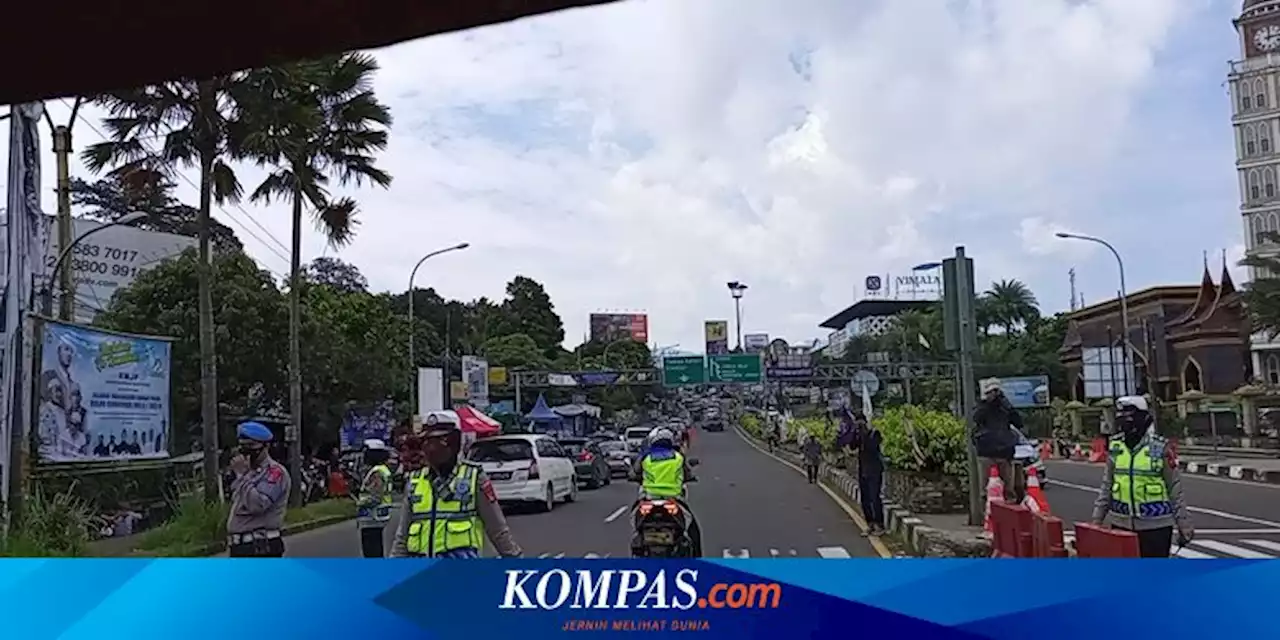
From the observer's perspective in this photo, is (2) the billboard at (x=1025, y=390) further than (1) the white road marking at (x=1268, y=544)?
Yes

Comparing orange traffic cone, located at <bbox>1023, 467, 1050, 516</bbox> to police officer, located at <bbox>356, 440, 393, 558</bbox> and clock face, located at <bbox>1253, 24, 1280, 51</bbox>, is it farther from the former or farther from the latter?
police officer, located at <bbox>356, 440, 393, 558</bbox>

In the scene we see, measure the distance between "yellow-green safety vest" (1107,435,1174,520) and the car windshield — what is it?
89.1 inches

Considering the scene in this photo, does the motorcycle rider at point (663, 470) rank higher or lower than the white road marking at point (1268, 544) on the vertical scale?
higher

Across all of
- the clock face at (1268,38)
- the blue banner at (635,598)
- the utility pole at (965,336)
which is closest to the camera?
the blue banner at (635,598)

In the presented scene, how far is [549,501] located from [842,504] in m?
1.27

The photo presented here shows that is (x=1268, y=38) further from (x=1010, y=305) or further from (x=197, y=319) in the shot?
(x=197, y=319)

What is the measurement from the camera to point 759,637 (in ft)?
10.1

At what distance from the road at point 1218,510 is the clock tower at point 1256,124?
94 cm

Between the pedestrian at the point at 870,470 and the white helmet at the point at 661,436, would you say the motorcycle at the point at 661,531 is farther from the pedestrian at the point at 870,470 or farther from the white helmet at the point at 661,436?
the pedestrian at the point at 870,470

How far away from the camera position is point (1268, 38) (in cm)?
325

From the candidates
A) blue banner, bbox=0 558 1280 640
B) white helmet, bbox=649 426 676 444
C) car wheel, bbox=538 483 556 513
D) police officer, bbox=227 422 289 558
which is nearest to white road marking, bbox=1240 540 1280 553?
blue banner, bbox=0 558 1280 640

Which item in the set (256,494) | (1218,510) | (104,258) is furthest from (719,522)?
(104,258)

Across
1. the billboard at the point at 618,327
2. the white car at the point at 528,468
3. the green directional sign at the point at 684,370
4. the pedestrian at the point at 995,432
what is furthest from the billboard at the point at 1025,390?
the white car at the point at 528,468

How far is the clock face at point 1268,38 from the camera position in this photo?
10.5ft
